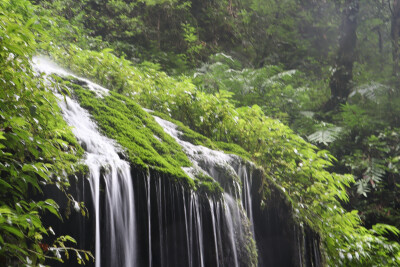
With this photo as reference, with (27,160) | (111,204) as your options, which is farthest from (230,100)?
(27,160)

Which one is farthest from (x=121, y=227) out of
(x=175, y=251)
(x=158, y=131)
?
(x=158, y=131)

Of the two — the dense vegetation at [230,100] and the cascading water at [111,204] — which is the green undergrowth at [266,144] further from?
the cascading water at [111,204]

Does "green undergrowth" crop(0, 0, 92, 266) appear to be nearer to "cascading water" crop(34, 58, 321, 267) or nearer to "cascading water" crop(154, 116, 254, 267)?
"cascading water" crop(34, 58, 321, 267)

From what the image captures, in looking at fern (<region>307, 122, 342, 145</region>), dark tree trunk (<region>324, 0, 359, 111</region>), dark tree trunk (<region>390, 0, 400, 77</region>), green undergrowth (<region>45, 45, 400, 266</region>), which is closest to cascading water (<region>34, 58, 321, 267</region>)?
green undergrowth (<region>45, 45, 400, 266</region>)

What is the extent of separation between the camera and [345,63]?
857 centimetres

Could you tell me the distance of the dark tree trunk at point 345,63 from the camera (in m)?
8.54

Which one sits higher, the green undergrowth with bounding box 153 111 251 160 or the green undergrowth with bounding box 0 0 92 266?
the green undergrowth with bounding box 153 111 251 160

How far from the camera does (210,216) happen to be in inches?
129

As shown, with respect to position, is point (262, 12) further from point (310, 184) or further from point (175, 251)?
point (175, 251)

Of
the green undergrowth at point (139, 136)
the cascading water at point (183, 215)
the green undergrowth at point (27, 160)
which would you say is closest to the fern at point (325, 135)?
the cascading water at point (183, 215)

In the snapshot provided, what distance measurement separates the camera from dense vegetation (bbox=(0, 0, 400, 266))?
2242 mm

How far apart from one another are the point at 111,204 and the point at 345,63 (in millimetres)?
7408

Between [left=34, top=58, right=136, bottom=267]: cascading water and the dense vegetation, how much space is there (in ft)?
0.51

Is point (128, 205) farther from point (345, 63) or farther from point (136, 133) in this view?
point (345, 63)
